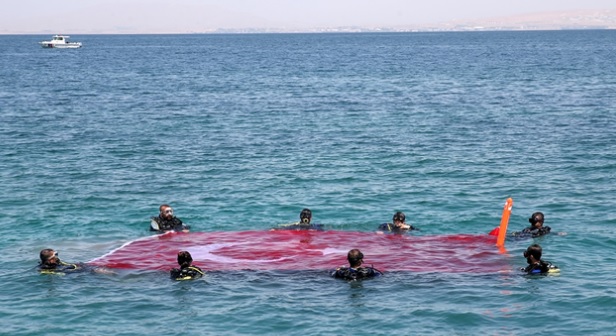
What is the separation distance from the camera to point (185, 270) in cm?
2523

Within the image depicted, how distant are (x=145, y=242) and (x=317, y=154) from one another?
21189 millimetres

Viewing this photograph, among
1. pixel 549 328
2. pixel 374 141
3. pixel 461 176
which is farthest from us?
pixel 374 141

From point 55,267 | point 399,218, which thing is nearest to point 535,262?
point 399,218

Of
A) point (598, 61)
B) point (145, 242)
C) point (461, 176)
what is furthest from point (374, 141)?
point (598, 61)

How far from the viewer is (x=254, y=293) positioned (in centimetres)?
2433

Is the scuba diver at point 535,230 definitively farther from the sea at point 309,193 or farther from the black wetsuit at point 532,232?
the sea at point 309,193

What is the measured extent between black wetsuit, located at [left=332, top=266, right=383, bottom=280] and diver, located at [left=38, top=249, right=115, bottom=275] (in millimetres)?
6920

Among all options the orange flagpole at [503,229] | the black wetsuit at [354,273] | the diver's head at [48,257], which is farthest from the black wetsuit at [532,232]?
the diver's head at [48,257]

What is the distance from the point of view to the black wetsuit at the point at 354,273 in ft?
81.5

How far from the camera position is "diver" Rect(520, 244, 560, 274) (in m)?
25.4

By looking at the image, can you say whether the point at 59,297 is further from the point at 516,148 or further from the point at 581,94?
the point at 581,94

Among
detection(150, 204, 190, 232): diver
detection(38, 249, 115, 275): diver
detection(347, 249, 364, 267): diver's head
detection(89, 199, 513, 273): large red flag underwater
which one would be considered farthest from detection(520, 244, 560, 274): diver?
detection(150, 204, 190, 232): diver

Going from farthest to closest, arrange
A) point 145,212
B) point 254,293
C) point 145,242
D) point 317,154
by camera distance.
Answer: point 317,154
point 145,212
point 145,242
point 254,293

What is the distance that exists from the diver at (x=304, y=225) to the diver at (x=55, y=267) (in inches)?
306
